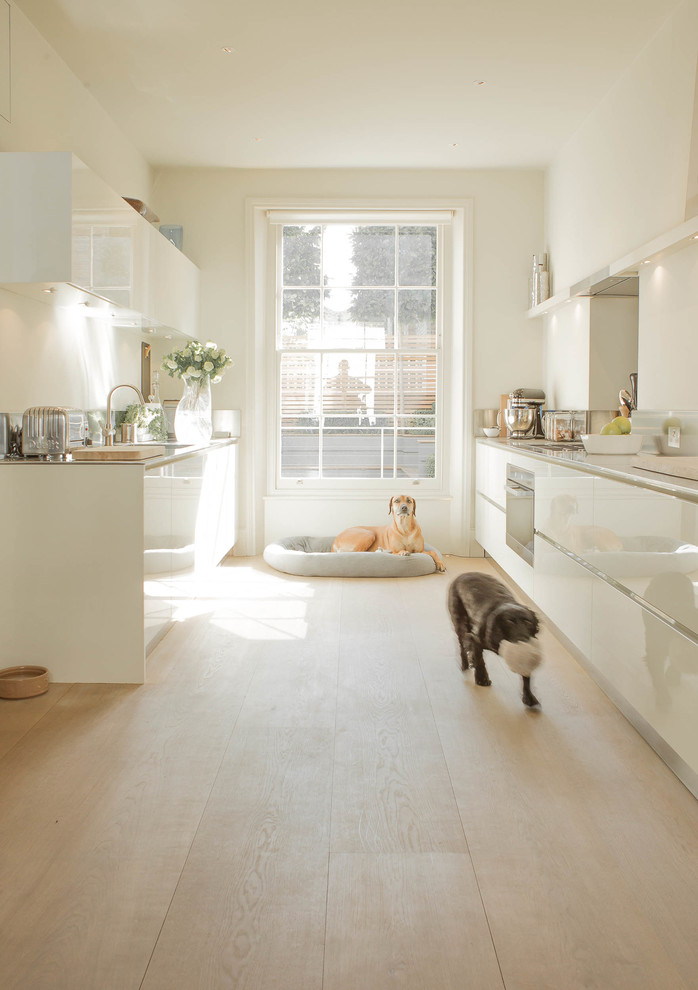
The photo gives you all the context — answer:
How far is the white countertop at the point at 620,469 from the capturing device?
2307mm

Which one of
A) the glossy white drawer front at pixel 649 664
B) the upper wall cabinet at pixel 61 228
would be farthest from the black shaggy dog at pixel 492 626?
the upper wall cabinet at pixel 61 228

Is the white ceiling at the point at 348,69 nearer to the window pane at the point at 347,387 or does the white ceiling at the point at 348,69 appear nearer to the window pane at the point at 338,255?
the window pane at the point at 338,255

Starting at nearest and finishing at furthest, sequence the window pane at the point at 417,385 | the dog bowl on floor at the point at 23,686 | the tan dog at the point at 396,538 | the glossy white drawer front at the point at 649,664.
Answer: the glossy white drawer front at the point at 649,664, the dog bowl on floor at the point at 23,686, the tan dog at the point at 396,538, the window pane at the point at 417,385

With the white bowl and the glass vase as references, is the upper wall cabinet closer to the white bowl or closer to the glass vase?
the glass vase

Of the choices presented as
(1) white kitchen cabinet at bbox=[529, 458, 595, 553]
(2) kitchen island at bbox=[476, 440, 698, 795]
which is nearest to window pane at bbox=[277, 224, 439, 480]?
(2) kitchen island at bbox=[476, 440, 698, 795]

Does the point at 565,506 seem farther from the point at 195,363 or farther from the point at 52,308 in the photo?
the point at 195,363

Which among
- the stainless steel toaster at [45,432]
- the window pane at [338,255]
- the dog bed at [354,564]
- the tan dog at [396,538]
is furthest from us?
the window pane at [338,255]

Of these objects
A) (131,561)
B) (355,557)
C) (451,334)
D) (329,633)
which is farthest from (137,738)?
(451,334)

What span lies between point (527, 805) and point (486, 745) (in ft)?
1.38

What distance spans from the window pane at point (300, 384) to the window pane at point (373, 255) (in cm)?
69

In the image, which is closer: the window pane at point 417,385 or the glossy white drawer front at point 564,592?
the glossy white drawer front at point 564,592

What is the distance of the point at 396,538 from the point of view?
18.5 feet

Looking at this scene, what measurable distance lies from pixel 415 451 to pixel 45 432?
3.49 m

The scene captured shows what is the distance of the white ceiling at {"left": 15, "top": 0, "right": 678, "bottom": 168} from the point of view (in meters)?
3.58
